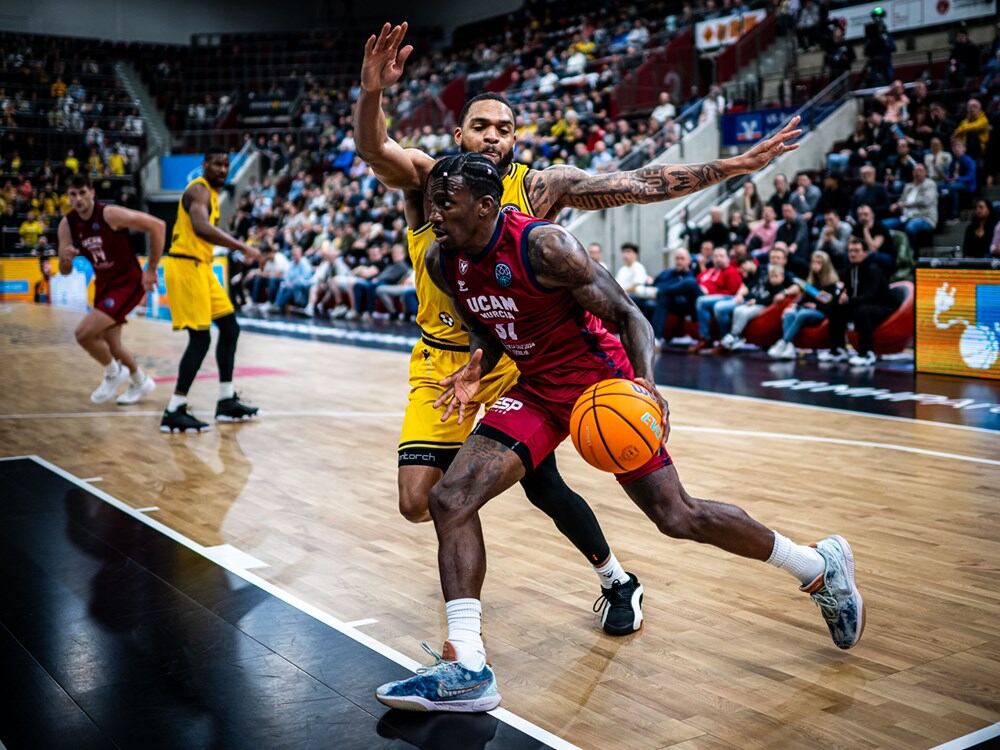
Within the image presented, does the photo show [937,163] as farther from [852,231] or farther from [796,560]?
[796,560]

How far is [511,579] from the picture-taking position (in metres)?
4.40

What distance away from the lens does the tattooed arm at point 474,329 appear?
11.9 feet

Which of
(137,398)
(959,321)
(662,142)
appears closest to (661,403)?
(137,398)

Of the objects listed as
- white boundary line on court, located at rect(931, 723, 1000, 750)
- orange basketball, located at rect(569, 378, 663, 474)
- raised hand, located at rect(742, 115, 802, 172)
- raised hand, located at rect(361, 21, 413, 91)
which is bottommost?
white boundary line on court, located at rect(931, 723, 1000, 750)

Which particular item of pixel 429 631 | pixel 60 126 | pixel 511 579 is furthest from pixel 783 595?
pixel 60 126

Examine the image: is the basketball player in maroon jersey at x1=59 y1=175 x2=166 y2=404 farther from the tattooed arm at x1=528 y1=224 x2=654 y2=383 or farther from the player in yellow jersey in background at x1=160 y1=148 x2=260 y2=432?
the tattooed arm at x1=528 y1=224 x2=654 y2=383

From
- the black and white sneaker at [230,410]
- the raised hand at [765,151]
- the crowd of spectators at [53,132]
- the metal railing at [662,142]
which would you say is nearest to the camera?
the raised hand at [765,151]

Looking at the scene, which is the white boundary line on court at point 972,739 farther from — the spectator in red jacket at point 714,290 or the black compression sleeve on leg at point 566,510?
the spectator in red jacket at point 714,290

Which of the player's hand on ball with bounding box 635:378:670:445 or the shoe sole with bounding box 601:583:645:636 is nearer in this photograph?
the player's hand on ball with bounding box 635:378:670:445

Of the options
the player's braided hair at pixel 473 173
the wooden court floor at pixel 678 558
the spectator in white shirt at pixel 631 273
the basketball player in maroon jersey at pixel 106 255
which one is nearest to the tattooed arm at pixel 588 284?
the player's braided hair at pixel 473 173

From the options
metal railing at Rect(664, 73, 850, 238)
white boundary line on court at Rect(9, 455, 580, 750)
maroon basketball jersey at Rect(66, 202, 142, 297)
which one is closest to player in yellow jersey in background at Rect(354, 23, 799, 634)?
white boundary line on court at Rect(9, 455, 580, 750)

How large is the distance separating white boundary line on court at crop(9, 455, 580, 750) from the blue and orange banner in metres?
7.33

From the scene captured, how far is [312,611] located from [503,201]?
1672 millimetres

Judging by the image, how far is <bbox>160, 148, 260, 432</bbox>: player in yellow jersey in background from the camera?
7.73 metres
